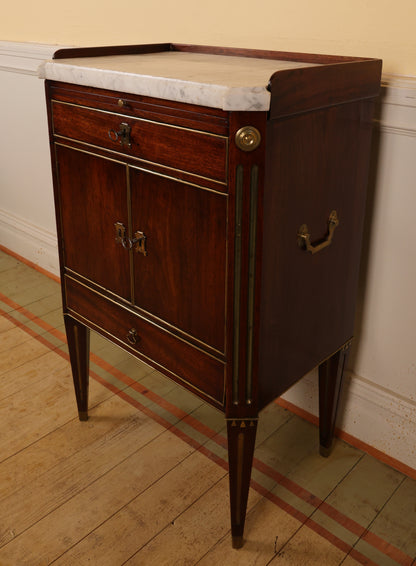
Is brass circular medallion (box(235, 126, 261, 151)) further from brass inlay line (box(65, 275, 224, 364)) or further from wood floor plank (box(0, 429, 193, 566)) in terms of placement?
wood floor plank (box(0, 429, 193, 566))

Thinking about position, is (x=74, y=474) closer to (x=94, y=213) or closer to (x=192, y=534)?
(x=192, y=534)

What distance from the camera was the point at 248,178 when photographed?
3.33ft

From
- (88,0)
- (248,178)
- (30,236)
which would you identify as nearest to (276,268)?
(248,178)

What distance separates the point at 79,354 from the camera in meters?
1.68

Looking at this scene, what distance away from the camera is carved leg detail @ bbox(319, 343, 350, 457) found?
153cm

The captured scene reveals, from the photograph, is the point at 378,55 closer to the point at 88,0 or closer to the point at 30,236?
the point at 88,0

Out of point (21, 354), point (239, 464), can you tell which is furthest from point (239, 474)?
point (21, 354)

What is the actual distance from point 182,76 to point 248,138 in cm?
22

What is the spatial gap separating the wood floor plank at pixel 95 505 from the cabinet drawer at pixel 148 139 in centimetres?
88

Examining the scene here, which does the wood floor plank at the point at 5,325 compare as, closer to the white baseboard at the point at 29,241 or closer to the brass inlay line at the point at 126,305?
the white baseboard at the point at 29,241

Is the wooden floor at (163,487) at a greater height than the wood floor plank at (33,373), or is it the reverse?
the wood floor plank at (33,373)

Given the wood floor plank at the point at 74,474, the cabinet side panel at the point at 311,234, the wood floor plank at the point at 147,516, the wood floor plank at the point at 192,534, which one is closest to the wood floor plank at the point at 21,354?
the wood floor plank at the point at 74,474

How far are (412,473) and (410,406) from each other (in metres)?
0.19

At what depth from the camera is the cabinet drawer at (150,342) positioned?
1253mm
